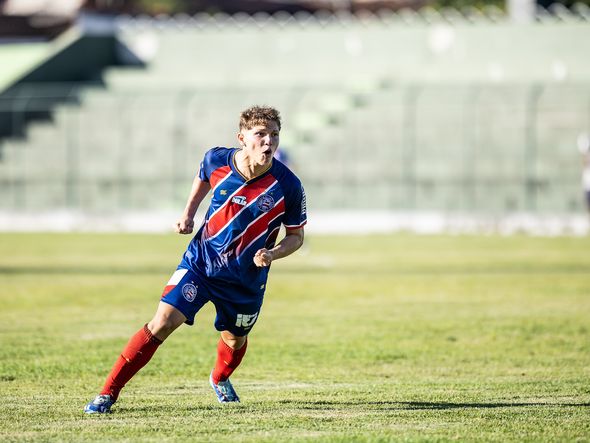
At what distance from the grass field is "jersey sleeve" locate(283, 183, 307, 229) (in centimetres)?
125

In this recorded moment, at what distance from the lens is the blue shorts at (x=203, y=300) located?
323 inches

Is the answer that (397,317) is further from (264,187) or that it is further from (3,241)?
(3,241)

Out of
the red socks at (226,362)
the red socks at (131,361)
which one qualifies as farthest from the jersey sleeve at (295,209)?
the red socks at (131,361)

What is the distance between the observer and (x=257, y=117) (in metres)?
8.13

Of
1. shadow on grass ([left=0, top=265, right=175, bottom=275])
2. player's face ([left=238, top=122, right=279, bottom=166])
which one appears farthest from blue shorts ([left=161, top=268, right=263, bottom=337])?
shadow on grass ([left=0, top=265, right=175, bottom=275])

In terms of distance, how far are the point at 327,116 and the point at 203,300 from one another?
28.0 metres

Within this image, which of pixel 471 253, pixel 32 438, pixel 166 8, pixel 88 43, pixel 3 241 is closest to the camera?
pixel 32 438

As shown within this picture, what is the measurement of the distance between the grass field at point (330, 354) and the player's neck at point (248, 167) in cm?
157

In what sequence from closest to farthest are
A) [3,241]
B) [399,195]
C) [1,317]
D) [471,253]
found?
[1,317] < [471,253] < [3,241] < [399,195]

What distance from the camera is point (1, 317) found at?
14.6 m

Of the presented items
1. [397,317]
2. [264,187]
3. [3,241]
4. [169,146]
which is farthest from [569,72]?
[264,187]

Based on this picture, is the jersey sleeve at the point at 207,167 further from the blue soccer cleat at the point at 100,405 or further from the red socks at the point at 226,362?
the blue soccer cleat at the point at 100,405

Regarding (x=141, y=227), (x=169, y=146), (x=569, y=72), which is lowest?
(x=141, y=227)

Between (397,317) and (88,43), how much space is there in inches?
1052
